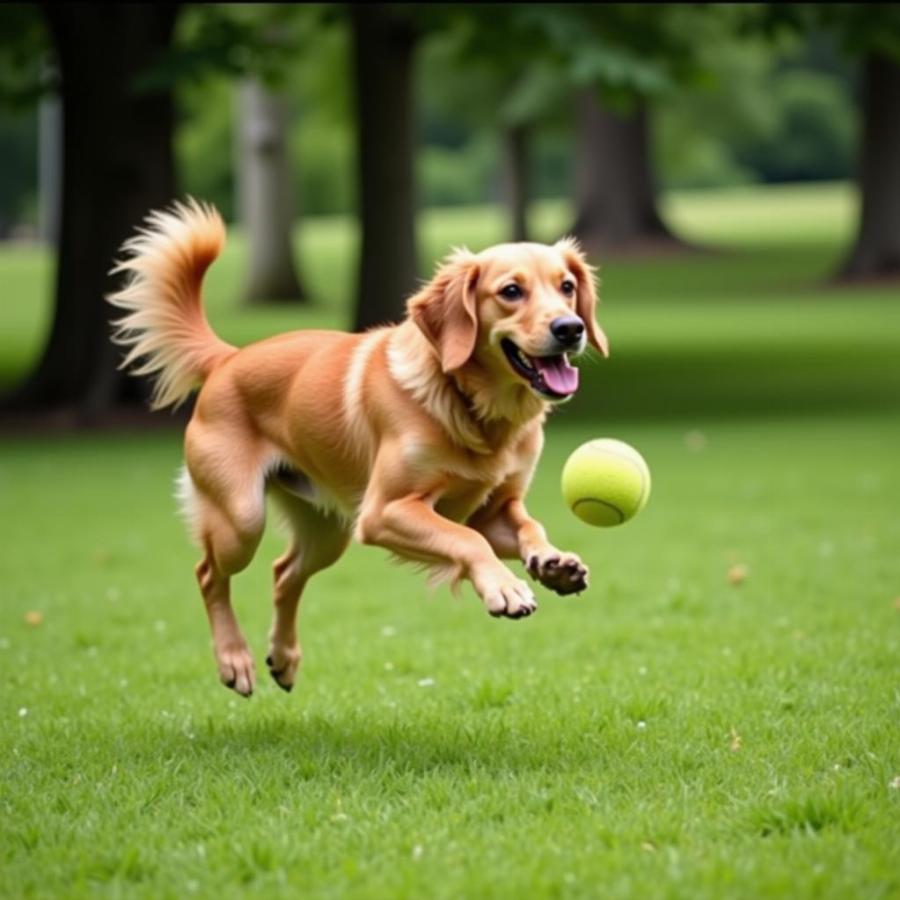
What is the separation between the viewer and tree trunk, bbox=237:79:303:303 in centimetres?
3984

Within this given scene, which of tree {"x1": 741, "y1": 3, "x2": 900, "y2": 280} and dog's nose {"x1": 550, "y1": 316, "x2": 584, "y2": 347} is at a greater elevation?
dog's nose {"x1": 550, "y1": 316, "x2": 584, "y2": 347}

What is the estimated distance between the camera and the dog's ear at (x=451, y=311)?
6.57 meters

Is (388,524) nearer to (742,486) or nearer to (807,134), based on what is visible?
(742,486)

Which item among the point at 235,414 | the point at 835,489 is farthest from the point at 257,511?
the point at 835,489

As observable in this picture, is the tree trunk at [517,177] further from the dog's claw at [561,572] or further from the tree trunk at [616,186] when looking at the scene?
the dog's claw at [561,572]

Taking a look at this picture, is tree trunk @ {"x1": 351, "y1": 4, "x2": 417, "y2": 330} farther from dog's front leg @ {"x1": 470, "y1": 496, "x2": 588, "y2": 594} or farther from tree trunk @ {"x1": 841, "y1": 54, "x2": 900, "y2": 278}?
tree trunk @ {"x1": 841, "y1": 54, "x2": 900, "y2": 278}

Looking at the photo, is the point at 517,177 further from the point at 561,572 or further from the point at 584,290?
the point at 561,572

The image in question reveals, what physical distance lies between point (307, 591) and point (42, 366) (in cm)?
1041

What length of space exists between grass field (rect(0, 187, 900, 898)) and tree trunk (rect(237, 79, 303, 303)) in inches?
923

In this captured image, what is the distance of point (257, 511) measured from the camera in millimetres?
7230

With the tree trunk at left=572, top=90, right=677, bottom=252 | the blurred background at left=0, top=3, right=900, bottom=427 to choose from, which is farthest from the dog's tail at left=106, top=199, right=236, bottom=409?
the tree trunk at left=572, top=90, right=677, bottom=252

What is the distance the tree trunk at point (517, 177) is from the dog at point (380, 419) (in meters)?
38.9

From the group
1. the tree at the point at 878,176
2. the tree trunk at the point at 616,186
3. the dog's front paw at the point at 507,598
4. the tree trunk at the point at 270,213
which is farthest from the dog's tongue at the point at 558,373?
the tree trunk at the point at 616,186

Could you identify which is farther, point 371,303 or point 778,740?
point 371,303
